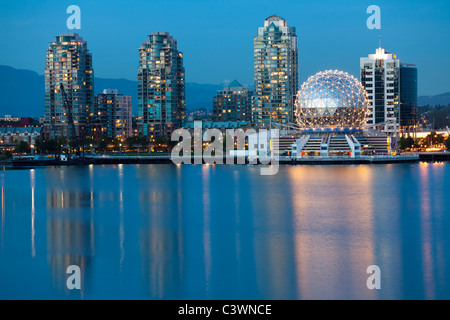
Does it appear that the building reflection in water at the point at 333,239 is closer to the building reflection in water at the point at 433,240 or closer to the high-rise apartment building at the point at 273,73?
the building reflection in water at the point at 433,240

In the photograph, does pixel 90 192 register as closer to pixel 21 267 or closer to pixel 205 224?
pixel 205 224

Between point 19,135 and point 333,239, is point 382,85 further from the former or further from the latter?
point 333,239

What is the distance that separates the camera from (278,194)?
36781 mm

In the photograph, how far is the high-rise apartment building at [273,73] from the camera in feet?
345

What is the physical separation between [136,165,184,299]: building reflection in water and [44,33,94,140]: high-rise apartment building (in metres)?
67.4

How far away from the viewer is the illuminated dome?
7462 cm

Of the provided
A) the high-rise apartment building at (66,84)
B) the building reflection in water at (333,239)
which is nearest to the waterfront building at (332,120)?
the building reflection in water at (333,239)

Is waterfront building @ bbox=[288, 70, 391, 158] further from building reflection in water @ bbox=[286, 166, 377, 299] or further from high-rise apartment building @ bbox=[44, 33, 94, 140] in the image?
high-rise apartment building @ bbox=[44, 33, 94, 140]

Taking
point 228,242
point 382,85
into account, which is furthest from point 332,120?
point 228,242

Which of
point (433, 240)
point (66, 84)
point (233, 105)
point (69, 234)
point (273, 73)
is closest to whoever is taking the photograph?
point (433, 240)

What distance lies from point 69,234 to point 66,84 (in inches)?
3396

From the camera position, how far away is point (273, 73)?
4151 inches

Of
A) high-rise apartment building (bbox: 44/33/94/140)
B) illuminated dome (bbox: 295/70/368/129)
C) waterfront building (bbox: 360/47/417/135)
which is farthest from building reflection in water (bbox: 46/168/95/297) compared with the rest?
waterfront building (bbox: 360/47/417/135)
